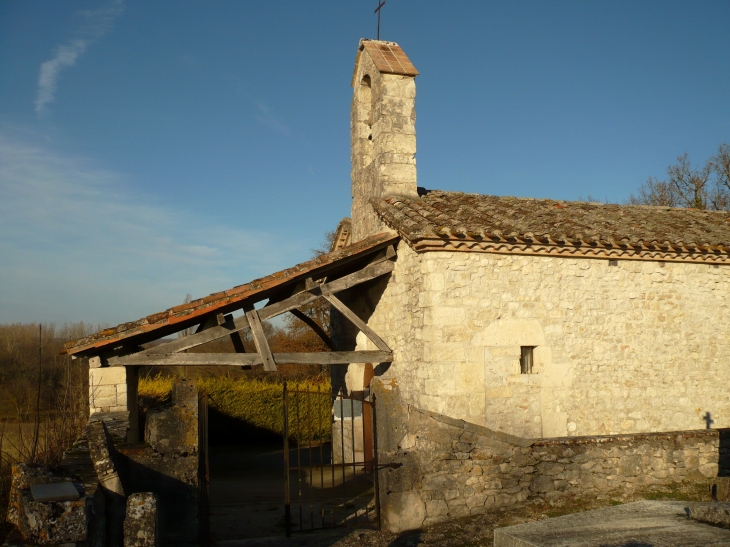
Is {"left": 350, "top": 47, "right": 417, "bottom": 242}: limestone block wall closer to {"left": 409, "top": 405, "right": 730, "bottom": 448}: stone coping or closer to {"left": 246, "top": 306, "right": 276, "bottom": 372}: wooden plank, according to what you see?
{"left": 246, "top": 306, "right": 276, "bottom": 372}: wooden plank

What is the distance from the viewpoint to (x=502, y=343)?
26.3 feet

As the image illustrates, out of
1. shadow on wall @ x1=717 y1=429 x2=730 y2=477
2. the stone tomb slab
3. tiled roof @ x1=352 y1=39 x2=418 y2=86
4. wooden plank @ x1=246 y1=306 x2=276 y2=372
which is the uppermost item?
tiled roof @ x1=352 y1=39 x2=418 y2=86

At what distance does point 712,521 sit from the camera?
4.51 meters

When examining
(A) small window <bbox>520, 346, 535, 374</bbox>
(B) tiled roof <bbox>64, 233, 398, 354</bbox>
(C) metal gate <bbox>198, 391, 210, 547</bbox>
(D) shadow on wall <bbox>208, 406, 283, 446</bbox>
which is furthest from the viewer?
(D) shadow on wall <bbox>208, 406, 283, 446</bbox>

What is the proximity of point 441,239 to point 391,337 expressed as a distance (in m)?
2.00

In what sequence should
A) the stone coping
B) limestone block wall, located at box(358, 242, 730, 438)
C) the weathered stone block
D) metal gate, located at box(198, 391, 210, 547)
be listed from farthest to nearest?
limestone block wall, located at box(358, 242, 730, 438), the stone coping, metal gate, located at box(198, 391, 210, 547), the weathered stone block

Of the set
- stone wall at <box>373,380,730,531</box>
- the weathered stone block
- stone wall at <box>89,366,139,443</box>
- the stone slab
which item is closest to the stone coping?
stone wall at <box>373,380,730,531</box>

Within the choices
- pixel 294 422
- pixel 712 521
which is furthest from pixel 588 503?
pixel 294 422

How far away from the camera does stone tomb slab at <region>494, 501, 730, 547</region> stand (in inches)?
160

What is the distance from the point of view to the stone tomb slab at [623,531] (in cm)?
405

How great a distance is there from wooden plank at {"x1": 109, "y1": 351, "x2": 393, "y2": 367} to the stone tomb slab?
3.94 meters

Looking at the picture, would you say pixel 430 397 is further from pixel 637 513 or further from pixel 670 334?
pixel 670 334

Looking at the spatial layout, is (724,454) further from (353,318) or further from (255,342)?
(255,342)

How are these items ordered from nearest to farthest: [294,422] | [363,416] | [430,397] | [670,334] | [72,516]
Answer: [72,516], [430,397], [670,334], [363,416], [294,422]
